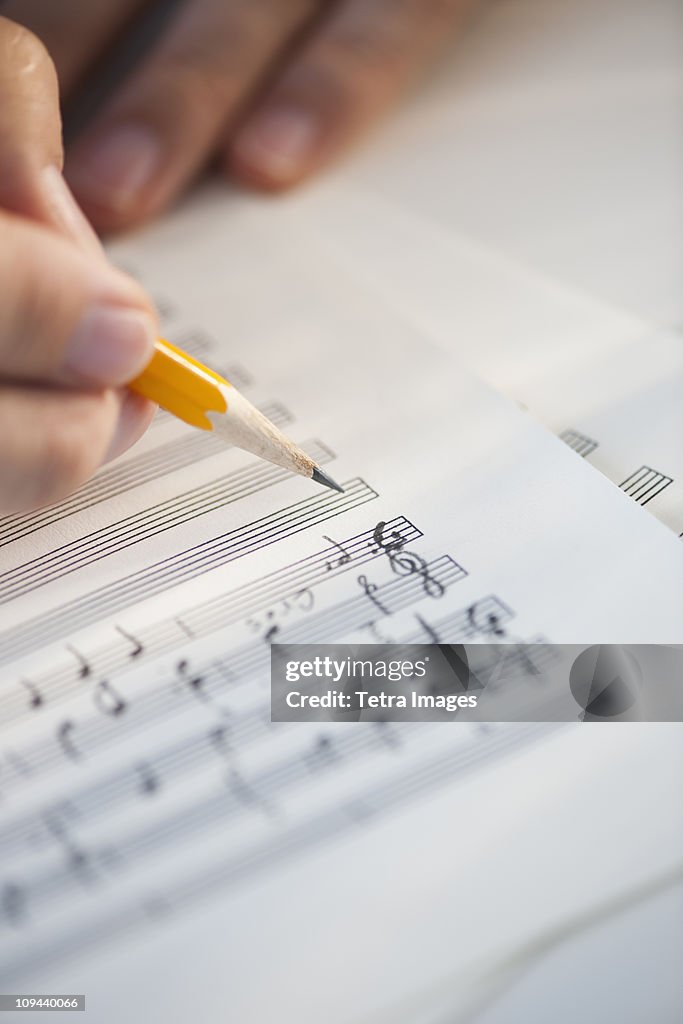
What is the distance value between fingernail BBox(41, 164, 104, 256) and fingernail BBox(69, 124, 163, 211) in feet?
0.74

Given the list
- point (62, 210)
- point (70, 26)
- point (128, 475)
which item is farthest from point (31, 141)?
point (70, 26)

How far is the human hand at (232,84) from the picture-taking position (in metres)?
0.62

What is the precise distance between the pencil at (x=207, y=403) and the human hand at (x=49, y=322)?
0.05ft

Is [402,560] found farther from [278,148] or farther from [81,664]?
[278,148]

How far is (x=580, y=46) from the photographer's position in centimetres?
71

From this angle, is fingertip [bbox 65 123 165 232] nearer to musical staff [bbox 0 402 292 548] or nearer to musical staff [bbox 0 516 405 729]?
musical staff [bbox 0 402 292 548]

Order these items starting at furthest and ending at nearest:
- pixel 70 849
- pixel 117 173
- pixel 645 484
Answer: pixel 117 173 < pixel 645 484 < pixel 70 849

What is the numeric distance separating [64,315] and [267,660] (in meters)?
0.14

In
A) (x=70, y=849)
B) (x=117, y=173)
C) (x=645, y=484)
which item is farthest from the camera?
(x=117, y=173)

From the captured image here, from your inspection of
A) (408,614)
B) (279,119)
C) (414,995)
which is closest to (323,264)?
(279,119)

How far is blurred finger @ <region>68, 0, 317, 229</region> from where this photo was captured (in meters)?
0.60

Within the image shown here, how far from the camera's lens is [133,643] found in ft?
1.16

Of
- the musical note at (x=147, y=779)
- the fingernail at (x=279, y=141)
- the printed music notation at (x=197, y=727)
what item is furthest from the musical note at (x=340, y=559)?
the fingernail at (x=279, y=141)

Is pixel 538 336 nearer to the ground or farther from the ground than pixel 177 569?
farther from the ground
